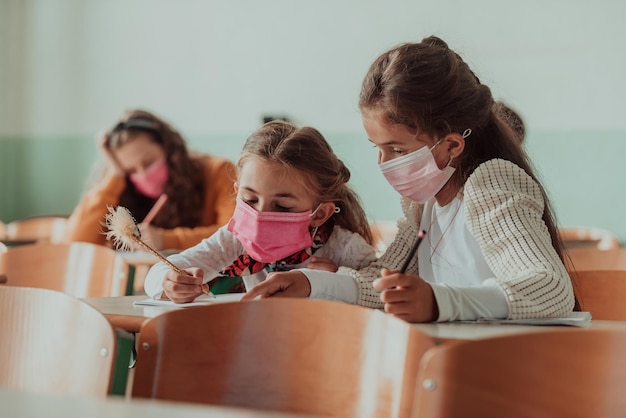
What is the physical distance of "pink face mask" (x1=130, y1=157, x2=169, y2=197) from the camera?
4.19 metres

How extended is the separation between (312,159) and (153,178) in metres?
2.03

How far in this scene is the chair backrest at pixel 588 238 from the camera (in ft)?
15.0

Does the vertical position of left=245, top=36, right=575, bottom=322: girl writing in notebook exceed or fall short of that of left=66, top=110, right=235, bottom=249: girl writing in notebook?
it exceeds it

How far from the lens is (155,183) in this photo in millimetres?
4238

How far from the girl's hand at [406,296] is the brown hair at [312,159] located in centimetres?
57

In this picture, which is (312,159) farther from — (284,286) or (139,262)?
(139,262)

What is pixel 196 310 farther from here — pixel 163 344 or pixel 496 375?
pixel 496 375

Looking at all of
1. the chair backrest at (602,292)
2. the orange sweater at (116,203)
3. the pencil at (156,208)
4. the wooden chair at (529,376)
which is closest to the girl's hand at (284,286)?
the chair backrest at (602,292)

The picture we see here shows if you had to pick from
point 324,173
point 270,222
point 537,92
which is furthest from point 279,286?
point 537,92

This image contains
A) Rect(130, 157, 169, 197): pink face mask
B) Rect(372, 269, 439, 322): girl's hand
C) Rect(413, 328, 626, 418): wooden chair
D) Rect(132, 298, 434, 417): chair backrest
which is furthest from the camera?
Rect(130, 157, 169, 197): pink face mask

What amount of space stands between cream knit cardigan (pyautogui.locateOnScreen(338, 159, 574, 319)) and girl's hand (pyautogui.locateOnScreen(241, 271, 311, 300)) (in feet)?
0.46

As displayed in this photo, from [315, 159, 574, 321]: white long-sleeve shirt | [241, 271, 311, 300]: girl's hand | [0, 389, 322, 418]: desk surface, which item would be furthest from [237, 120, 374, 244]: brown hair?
[0, 389, 322, 418]: desk surface

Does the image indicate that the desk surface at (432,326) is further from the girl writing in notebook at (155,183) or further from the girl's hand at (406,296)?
the girl writing in notebook at (155,183)

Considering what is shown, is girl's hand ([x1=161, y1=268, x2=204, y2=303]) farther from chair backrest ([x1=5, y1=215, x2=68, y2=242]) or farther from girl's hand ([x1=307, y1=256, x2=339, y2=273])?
chair backrest ([x1=5, y1=215, x2=68, y2=242])
